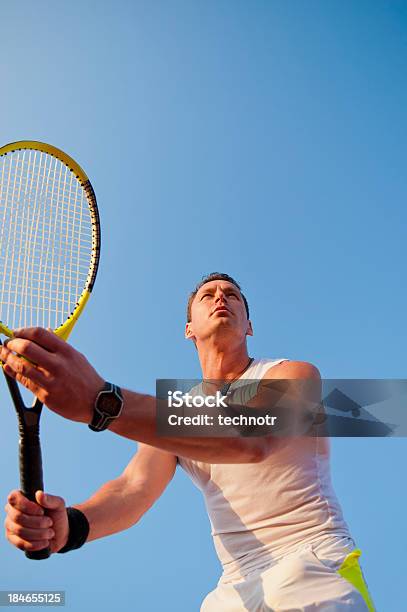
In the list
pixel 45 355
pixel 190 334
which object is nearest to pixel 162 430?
pixel 45 355

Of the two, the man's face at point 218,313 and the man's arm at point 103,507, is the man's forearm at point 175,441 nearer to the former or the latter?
the man's arm at point 103,507

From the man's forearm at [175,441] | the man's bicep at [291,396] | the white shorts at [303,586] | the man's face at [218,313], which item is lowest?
the white shorts at [303,586]

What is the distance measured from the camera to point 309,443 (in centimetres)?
444

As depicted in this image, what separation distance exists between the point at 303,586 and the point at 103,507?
54.6 inches

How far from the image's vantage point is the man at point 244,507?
9.64 feet

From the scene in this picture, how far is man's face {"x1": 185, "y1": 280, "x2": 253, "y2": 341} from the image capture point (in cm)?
545

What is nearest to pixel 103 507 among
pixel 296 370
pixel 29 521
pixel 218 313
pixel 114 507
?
pixel 114 507

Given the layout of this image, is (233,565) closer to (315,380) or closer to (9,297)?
(315,380)

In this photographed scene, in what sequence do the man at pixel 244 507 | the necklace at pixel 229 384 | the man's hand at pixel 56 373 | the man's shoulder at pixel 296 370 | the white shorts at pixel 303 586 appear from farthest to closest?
1. the necklace at pixel 229 384
2. the man's shoulder at pixel 296 370
3. the white shorts at pixel 303 586
4. the man at pixel 244 507
5. the man's hand at pixel 56 373

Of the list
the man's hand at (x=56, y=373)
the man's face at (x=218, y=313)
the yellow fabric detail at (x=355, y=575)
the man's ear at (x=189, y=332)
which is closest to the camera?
the man's hand at (x=56, y=373)

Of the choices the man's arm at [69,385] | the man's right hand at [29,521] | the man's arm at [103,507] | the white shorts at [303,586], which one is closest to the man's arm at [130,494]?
the man's arm at [103,507]

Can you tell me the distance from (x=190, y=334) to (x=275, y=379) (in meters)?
1.88

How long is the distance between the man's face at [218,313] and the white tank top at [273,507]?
129cm

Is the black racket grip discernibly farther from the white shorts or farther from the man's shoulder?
the man's shoulder
